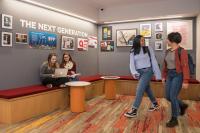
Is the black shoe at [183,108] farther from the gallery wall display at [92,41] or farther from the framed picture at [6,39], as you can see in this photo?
the gallery wall display at [92,41]

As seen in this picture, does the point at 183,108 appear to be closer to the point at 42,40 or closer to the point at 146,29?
the point at 42,40

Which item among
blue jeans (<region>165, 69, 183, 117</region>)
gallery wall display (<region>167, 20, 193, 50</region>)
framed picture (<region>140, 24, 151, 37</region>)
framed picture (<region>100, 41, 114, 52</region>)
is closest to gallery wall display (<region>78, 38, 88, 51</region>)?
framed picture (<region>100, 41, 114, 52</region>)

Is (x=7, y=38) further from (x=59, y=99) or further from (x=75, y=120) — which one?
(x=75, y=120)

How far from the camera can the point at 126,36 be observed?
25.2 feet

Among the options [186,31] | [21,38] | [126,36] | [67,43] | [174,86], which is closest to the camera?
[174,86]

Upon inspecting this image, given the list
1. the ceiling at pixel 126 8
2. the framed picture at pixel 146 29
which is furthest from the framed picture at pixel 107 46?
the framed picture at pixel 146 29

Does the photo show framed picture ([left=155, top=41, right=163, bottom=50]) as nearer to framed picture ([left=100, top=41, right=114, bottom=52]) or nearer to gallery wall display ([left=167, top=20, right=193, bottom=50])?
gallery wall display ([left=167, top=20, right=193, bottom=50])

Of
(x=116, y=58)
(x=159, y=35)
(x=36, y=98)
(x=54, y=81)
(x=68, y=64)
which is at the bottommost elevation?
(x=36, y=98)

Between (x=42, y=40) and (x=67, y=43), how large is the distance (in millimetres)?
1040

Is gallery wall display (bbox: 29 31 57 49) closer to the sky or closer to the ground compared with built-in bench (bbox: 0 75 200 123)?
closer to the sky

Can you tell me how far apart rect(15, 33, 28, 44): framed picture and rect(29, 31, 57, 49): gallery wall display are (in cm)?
14

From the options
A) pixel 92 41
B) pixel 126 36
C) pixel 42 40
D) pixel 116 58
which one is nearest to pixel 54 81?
pixel 42 40

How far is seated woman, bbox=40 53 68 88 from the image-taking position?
5.07 metres

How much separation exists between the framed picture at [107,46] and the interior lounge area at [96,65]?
36 mm
